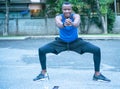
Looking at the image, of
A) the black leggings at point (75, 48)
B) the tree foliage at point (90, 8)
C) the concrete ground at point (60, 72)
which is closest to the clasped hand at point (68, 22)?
the black leggings at point (75, 48)

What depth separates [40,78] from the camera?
817 cm

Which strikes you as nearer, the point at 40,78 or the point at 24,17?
the point at 40,78

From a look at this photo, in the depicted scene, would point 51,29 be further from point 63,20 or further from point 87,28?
point 63,20

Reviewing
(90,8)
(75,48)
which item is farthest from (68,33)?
(90,8)

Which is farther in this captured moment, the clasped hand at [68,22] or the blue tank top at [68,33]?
the blue tank top at [68,33]

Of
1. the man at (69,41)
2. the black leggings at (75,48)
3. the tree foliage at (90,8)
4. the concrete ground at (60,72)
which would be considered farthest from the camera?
the tree foliage at (90,8)

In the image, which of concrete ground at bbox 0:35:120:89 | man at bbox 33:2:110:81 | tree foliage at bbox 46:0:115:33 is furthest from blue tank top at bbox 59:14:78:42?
tree foliage at bbox 46:0:115:33

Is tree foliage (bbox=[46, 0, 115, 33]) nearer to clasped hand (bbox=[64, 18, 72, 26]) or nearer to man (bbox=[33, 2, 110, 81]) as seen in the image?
man (bbox=[33, 2, 110, 81])

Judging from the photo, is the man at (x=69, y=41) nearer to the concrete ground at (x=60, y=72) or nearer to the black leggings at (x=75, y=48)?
the black leggings at (x=75, y=48)

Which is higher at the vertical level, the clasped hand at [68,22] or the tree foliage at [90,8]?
the tree foliage at [90,8]

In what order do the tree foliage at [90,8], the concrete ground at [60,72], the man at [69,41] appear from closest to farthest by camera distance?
the concrete ground at [60,72] → the man at [69,41] → the tree foliage at [90,8]

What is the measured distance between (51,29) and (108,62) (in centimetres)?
1471

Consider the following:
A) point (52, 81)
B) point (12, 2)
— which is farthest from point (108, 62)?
point (12, 2)

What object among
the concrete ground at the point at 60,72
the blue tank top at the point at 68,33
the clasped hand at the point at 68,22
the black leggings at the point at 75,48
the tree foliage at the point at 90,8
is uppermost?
the tree foliage at the point at 90,8
